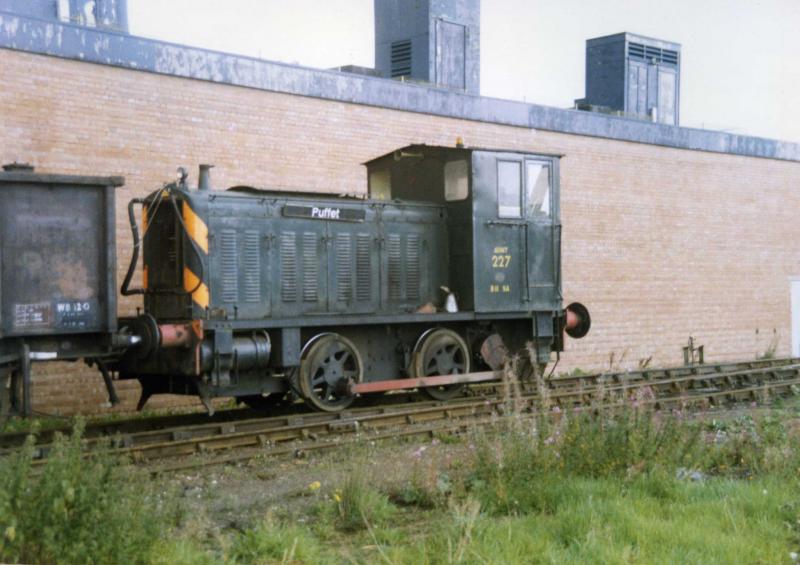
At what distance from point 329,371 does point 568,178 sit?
32.5ft

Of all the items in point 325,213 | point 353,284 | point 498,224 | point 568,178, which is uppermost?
point 568,178

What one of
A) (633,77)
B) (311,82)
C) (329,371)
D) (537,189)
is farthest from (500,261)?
(633,77)

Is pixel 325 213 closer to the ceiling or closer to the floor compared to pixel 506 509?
closer to the ceiling

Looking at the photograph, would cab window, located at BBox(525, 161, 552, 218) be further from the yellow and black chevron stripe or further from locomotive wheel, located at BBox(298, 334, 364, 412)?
the yellow and black chevron stripe

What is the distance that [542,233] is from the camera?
13.8m

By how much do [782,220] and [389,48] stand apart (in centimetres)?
1166

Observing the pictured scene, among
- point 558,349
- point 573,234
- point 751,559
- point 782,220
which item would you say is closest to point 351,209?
point 558,349

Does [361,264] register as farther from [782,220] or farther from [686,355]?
[782,220]

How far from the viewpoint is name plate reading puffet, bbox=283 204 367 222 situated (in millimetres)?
11750

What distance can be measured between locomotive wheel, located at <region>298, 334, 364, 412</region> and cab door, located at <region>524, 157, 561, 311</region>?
2.99 m

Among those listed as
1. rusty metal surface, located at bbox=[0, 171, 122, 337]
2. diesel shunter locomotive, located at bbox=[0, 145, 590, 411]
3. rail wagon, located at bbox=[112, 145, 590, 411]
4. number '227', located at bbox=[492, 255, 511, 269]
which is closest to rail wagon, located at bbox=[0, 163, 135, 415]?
rusty metal surface, located at bbox=[0, 171, 122, 337]

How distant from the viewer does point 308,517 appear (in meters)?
7.22

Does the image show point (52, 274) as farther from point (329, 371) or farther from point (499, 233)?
point (499, 233)

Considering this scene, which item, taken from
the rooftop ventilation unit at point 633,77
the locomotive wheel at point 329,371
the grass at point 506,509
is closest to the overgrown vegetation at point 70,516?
the grass at point 506,509
